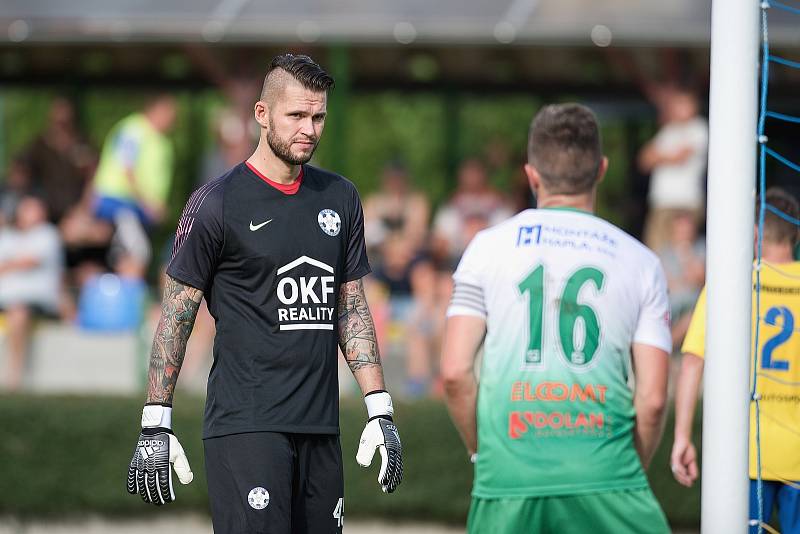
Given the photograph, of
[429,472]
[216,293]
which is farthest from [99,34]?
[216,293]

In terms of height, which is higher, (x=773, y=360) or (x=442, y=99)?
(x=442, y=99)

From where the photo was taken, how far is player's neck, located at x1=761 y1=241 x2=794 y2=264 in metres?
5.40

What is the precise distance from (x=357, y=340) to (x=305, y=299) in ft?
1.01

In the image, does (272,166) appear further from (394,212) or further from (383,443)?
(394,212)

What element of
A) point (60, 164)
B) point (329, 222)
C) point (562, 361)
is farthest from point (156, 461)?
point (60, 164)

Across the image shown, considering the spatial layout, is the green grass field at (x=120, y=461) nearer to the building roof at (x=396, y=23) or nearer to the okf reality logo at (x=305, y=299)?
the building roof at (x=396, y=23)

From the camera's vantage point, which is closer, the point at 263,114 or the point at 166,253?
the point at 263,114

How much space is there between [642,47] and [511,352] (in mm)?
8646

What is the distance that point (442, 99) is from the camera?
16078 millimetres

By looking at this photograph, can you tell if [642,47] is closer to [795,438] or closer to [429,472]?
[429,472]

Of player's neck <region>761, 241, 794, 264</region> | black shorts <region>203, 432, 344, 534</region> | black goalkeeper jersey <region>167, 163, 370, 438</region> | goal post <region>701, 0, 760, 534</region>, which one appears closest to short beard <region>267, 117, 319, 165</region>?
black goalkeeper jersey <region>167, 163, 370, 438</region>

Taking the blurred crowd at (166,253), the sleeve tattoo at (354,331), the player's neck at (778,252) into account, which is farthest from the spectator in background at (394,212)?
the sleeve tattoo at (354,331)

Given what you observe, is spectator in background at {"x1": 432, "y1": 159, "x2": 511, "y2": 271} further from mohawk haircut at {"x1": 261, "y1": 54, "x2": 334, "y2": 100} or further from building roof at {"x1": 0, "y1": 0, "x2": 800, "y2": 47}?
mohawk haircut at {"x1": 261, "y1": 54, "x2": 334, "y2": 100}

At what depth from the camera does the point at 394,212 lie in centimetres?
1228
